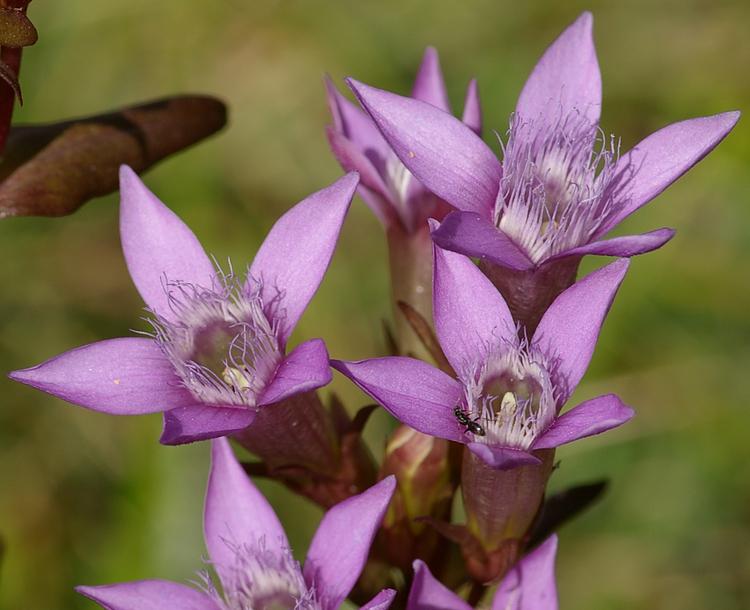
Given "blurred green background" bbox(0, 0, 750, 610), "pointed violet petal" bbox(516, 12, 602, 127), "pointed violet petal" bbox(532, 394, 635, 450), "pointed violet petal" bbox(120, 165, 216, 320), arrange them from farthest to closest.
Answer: "blurred green background" bbox(0, 0, 750, 610) → "pointed violet petal" bbox(516, 12, 602, 127) → "pointed violet petal" bbox(120, 165, 216, 320) → "pointed violet petal" bbox(532, 394, 635, 450)

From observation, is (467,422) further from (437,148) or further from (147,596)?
(147,596)

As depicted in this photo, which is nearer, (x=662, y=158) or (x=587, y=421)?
(x=587, y=421)

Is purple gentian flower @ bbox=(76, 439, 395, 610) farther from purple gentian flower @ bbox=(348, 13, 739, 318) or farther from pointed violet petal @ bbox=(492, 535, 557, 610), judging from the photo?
purple gentian flower @ bbox=(348, 13, 739, 318)

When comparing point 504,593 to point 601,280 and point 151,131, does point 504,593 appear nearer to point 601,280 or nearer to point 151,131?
point 601,280

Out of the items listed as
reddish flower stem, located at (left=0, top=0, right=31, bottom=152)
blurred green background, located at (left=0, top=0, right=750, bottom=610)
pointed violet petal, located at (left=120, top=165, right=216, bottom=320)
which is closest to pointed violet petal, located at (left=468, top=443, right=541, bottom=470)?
pointed violet petal, located at (left=120, top=165, right=216, bottom=320)

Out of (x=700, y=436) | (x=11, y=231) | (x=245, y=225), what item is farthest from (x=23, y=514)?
(x=700, y=436)

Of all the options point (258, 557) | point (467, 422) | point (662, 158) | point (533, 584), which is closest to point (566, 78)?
point (662, 158)

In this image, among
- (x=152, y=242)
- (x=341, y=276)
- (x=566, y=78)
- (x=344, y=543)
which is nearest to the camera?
(x=344, y=543)

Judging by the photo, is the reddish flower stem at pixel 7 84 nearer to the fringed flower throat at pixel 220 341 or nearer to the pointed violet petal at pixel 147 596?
the fringed flower throat at pixel 220 341
